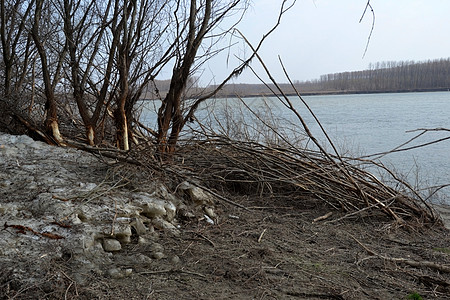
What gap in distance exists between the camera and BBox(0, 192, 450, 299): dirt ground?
2854 millimetres

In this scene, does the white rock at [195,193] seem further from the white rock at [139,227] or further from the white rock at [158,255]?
the white rock at [158,255]

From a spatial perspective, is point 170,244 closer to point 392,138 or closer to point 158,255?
point 158,255

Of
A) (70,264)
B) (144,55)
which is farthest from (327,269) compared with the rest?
(144,55)

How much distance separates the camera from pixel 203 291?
115 inches

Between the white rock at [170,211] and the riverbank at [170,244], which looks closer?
the riverbank at [170,244]

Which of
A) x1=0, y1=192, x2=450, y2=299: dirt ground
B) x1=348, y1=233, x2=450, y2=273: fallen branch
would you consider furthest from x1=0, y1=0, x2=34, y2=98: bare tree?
x1=348, y1=233, x2=450, y2=273: fallen branch

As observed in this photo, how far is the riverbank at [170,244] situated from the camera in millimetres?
2920

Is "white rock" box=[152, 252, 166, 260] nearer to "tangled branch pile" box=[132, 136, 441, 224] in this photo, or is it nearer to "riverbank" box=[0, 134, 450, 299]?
"riverbank" box=[0, 134, 450, 299]

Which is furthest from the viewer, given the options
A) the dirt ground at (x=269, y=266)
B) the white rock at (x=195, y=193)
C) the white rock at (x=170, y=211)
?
the white rock at (x=195, y=193)

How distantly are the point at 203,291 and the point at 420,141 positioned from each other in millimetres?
14931

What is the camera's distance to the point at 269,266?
3.34 meters

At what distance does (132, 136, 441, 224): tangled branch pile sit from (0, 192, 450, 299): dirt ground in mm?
412

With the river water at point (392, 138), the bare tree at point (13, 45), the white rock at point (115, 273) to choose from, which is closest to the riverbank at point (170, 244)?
the white rock at point (115, 273)

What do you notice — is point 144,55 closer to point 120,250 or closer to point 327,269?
point 120,250
